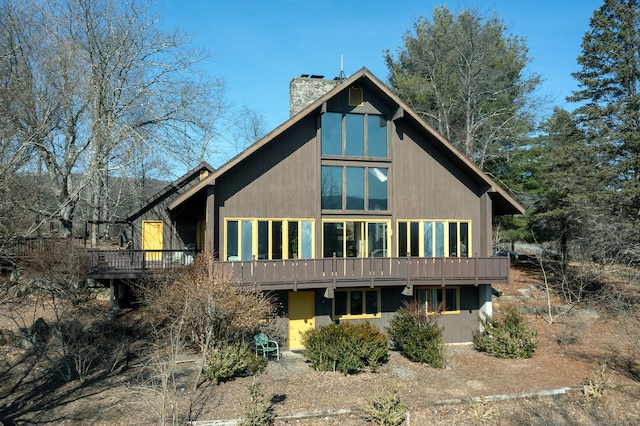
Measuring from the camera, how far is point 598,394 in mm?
13328

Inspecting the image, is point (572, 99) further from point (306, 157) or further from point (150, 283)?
point (150, 283)

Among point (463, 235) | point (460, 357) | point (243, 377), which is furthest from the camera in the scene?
point (463, 235)

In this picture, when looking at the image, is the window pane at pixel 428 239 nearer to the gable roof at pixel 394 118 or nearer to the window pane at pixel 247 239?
the gable roof at pixel 394 118

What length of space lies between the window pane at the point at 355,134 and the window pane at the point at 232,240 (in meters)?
5.50

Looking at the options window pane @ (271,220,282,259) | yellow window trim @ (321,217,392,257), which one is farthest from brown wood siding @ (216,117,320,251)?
yellow window trim @ (321,217,392,257)

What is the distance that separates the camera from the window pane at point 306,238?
17828 millimetres

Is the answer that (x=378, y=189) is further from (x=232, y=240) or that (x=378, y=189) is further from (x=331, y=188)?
(x=232, y=240)

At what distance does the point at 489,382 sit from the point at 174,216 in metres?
16.3

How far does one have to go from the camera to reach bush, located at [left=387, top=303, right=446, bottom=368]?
1634 cm

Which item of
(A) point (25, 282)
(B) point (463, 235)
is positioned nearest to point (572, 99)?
(B) point (463, 235)

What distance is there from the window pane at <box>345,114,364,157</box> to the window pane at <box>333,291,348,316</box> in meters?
5.69

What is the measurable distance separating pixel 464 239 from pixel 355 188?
5447 millimetres

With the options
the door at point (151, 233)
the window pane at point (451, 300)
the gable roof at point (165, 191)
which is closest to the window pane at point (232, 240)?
the gable roof at point (165, 191)

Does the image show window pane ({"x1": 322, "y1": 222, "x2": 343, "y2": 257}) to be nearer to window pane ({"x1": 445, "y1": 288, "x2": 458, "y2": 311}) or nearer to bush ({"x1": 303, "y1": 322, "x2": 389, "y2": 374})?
bush ({"x1": 303, "y1": 322, "x2": 389, "y2": 374})
